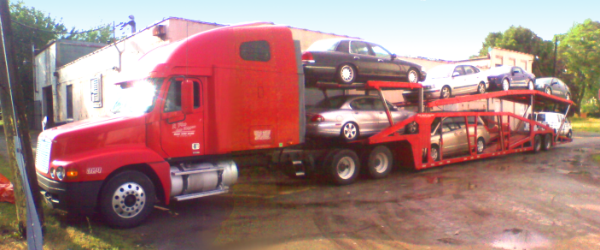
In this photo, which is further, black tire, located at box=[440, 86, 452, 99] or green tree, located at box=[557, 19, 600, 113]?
green tree, located at box=[557, 19, 600, 113]

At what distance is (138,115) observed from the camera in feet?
20.2

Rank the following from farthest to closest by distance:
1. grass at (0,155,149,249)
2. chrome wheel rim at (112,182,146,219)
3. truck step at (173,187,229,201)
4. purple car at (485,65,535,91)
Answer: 1. purple car at (485,65,535,91)
2. truck step at (173,187,229,201)
3. chrome wheel rim at (112,182,146,219)
4. grass at (0,155,149,249)

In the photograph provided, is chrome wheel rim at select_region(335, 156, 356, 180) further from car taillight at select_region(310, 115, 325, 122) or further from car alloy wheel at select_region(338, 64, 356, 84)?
car alloy wheel at select_region(338, 64, 356, 84)

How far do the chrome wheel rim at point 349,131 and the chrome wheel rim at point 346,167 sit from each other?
0.48m

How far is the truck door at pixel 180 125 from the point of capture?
6.29 m

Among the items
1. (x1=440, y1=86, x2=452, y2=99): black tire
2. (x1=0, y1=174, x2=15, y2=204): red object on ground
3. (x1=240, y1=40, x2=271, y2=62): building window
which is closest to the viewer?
(x1=0, y1=174, x2=15, y2=204): red object on ground

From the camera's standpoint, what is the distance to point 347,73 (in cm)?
950

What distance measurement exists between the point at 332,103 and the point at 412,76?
290cm

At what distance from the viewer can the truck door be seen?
6293 millimetres

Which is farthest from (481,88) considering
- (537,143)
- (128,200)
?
(128,200)

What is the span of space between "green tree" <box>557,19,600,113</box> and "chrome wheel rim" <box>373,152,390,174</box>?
44.5 m

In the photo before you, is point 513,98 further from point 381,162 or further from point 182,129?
point 182,129

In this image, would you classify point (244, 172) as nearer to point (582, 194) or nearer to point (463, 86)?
point (582, 194)

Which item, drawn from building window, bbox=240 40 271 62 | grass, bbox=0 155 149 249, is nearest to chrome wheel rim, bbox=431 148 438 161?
building window, bbox=240 40 271 62
